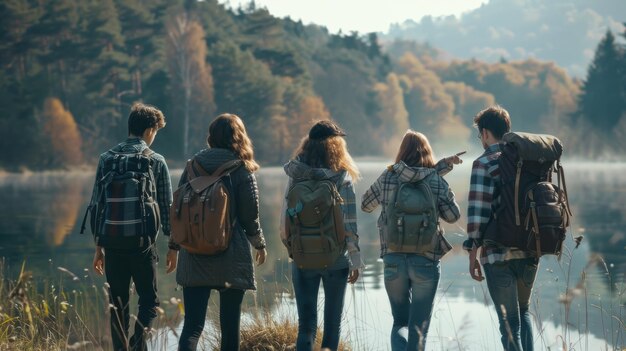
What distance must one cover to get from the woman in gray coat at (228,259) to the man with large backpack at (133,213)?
258 mm

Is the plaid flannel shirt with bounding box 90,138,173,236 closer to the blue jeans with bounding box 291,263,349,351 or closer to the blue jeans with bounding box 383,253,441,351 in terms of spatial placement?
the blue jeans with bounding box 291,263,349,351

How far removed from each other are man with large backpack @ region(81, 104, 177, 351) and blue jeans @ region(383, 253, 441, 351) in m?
1.19

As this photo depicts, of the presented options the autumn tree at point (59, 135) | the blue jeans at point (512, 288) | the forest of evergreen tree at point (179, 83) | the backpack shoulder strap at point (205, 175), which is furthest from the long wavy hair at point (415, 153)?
the autumn tree at point (59, 135)

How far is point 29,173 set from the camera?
1779 inches

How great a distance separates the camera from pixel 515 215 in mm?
4418

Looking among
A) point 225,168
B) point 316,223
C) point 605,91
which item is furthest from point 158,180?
point 605,91

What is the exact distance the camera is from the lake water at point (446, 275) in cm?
633

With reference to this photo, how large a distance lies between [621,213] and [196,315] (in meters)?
19.1

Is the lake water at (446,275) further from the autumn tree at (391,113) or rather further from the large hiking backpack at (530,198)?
the autumn tree at (391,113)

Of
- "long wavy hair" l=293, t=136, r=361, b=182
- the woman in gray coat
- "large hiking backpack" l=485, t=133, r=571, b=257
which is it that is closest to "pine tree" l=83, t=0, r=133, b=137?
Result: "long wavy hair" l=293, t=136, r=361, b=182

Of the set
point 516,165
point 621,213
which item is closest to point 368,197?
point 516,165

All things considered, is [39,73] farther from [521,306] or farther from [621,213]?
[521,306]

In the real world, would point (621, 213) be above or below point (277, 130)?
below

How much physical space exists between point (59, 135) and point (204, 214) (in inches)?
1707
